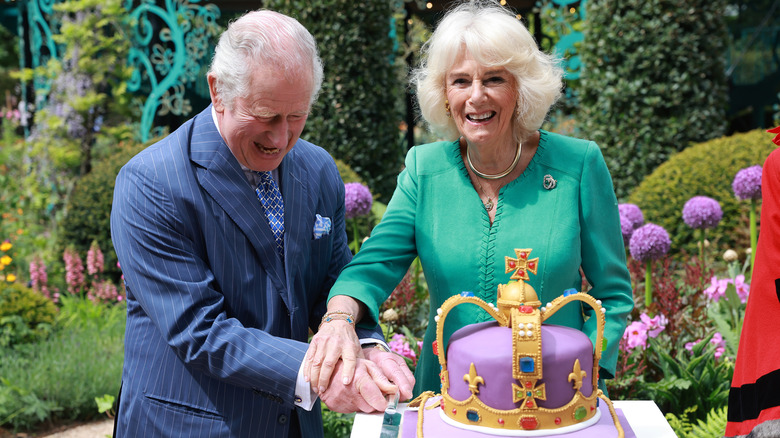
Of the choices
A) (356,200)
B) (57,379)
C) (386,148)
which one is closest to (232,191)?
(356,200)

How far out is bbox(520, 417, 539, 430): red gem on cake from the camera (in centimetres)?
173

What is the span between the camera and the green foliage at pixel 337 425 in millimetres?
3481

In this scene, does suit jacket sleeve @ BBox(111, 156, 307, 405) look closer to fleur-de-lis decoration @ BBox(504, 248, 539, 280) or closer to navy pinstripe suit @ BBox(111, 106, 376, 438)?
navy pinstripe suit @ BBox(111, 106, 376, 438)

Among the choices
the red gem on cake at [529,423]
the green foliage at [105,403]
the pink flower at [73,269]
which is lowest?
the green foliage at [105,403]

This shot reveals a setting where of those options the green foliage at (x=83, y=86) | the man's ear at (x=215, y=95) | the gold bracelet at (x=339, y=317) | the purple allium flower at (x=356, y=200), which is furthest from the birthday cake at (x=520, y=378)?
the green foliage at (x=83, y=86)

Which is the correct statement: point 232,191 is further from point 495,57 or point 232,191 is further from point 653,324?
point 653,324

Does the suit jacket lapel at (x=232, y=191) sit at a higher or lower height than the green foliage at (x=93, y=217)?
higher

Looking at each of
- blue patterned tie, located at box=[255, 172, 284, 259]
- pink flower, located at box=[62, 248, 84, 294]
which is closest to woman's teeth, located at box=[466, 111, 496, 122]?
blue patterned tie, located at box=[255, 172, 284, 259]

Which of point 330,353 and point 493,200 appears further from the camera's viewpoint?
point 493,200

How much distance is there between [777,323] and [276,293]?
4.75 ft

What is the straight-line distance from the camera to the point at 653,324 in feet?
12.1

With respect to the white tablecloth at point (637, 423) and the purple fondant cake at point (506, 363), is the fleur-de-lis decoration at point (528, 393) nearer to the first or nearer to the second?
the purple fondant cake at point (506, 363)

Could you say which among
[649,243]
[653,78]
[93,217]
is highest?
[653,78]

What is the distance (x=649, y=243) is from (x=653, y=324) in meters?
0.47
